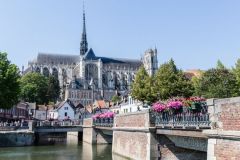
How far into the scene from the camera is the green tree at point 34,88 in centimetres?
13438

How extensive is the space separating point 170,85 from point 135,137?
26000 millimetres

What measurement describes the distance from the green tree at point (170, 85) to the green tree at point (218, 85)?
3831mm

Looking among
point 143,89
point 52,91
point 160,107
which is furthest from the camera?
point 52,91

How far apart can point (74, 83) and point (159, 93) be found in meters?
115

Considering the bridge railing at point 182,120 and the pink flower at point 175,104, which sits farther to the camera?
the pink flower at point 175,104

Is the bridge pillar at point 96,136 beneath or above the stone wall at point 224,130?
beneath

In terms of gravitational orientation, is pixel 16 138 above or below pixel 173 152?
below

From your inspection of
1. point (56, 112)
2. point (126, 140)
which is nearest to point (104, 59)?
point (56, 112)

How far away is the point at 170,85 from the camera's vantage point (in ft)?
184

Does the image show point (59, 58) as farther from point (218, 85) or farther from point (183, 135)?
point (183, 135)

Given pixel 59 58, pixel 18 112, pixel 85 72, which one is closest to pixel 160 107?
pixel 18 112

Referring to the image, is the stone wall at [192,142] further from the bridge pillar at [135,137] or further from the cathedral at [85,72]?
the cathedral at [85,72]

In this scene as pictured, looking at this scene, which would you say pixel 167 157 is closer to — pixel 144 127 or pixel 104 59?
pixel 144 127

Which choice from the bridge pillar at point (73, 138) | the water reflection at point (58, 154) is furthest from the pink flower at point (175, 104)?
the bridge pillar at point (73, 138)
